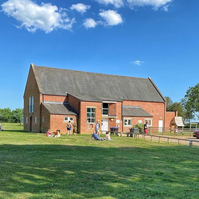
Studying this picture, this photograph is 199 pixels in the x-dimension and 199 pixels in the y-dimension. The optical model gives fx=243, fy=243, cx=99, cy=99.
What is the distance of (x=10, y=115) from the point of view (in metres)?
108

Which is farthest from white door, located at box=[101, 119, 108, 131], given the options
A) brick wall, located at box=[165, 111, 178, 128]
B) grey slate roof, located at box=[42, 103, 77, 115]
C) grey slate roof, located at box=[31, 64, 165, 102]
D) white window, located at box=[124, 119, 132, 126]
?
brick wall, located at box=[165, 111, 178, 128]

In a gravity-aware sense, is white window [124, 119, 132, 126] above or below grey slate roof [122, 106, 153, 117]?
below

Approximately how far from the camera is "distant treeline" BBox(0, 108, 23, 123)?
105 meters

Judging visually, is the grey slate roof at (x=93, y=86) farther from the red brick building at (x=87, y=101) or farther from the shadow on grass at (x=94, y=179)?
the shadow on grass at (x=94, y=179)

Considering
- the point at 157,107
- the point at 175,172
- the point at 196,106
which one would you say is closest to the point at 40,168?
the point at 175,172

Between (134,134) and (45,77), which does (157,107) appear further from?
(45,77)

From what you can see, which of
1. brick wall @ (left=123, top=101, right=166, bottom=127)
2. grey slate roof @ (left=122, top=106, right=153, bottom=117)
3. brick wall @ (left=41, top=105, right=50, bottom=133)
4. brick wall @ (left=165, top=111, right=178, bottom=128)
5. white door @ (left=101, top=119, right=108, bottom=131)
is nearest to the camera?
brick wall @ (left=41, top=105, right=50, bottom=133)

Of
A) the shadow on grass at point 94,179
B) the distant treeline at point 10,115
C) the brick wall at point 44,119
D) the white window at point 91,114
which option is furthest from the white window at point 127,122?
the distant treeline at point 10,115

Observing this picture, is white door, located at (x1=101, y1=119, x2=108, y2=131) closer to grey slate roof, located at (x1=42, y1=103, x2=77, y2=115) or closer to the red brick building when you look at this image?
the red brick building

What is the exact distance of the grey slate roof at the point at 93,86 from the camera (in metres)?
34.9

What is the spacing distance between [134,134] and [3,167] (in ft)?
63.4

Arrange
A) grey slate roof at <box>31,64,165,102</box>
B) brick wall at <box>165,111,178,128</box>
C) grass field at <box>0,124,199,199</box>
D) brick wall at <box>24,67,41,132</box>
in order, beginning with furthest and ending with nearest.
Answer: brick wall at <box>165,111,178,128</box> < grey slate roof at <box>31,64,165,102</box> < brick wall at <box>24,67,41,132</box> < grass field at <box>0,124,199,199</box>

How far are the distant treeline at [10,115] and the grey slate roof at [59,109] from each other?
75547mm

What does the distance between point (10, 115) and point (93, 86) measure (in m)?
80.0
